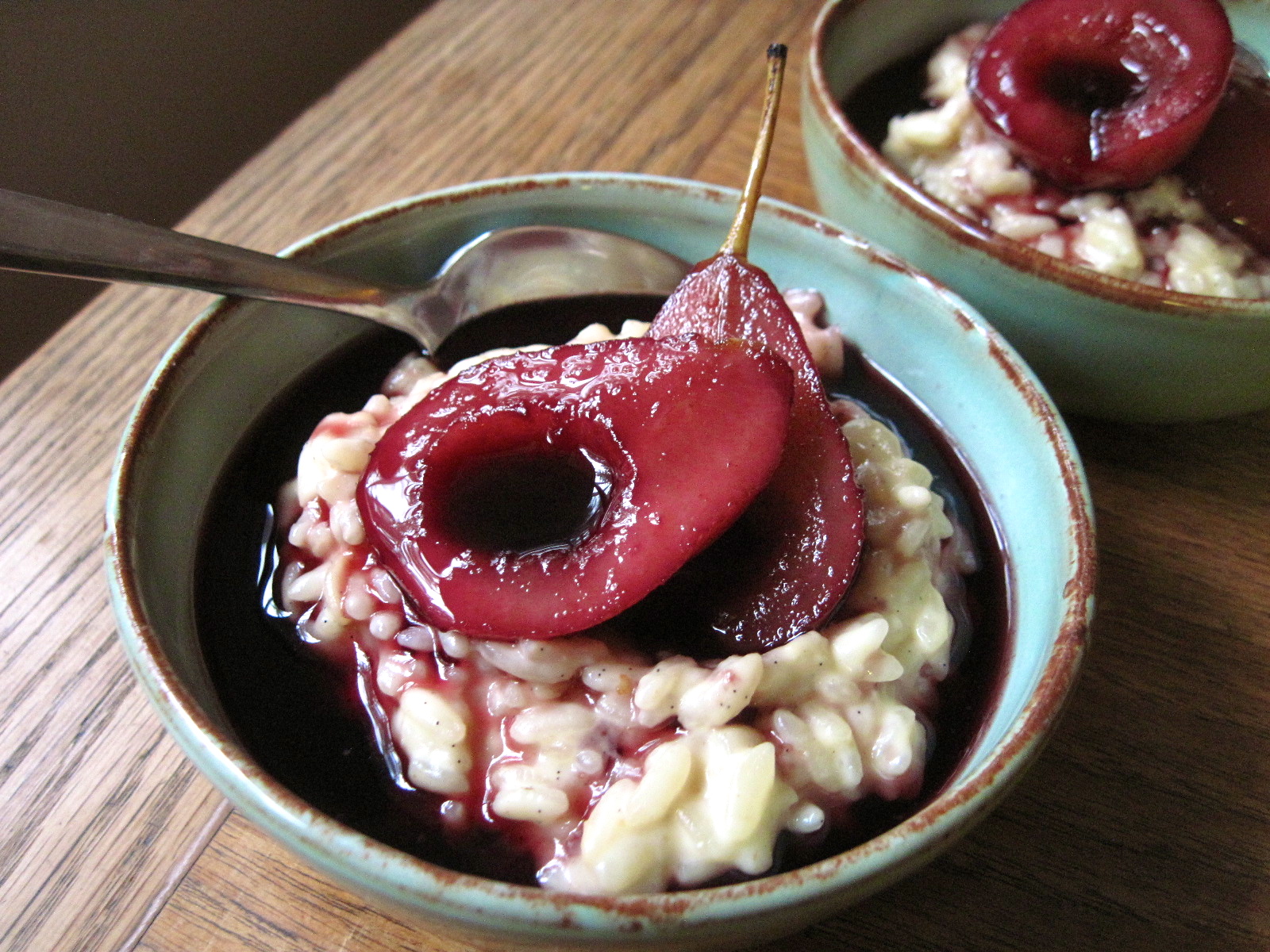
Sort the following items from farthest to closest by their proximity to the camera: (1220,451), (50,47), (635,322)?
(50,47), (1220,451), (635,322)

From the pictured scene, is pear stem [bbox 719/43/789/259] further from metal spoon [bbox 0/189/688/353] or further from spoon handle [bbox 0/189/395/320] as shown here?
spoon handle [bbox 0/189/395/320]

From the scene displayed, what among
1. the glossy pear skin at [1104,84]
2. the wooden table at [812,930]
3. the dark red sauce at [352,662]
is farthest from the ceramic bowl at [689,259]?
the glossy pear skin at [1104,84]

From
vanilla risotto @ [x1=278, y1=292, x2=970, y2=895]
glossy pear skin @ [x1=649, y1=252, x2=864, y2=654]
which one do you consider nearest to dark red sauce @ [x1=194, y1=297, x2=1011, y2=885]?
vanilla risotto @ [x1=278, y1=292, x2=970, y2=895]

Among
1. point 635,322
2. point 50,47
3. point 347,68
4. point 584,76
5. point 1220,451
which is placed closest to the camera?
point 635,322

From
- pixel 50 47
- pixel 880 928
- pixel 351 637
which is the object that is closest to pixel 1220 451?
Result: pixel 880 928

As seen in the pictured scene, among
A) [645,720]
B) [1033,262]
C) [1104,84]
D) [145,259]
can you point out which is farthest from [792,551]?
[1104,84]

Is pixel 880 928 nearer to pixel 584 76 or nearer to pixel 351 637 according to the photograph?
pixel 351 637

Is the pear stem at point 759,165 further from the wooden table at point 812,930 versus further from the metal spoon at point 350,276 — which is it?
the wooden table at point 812,930
